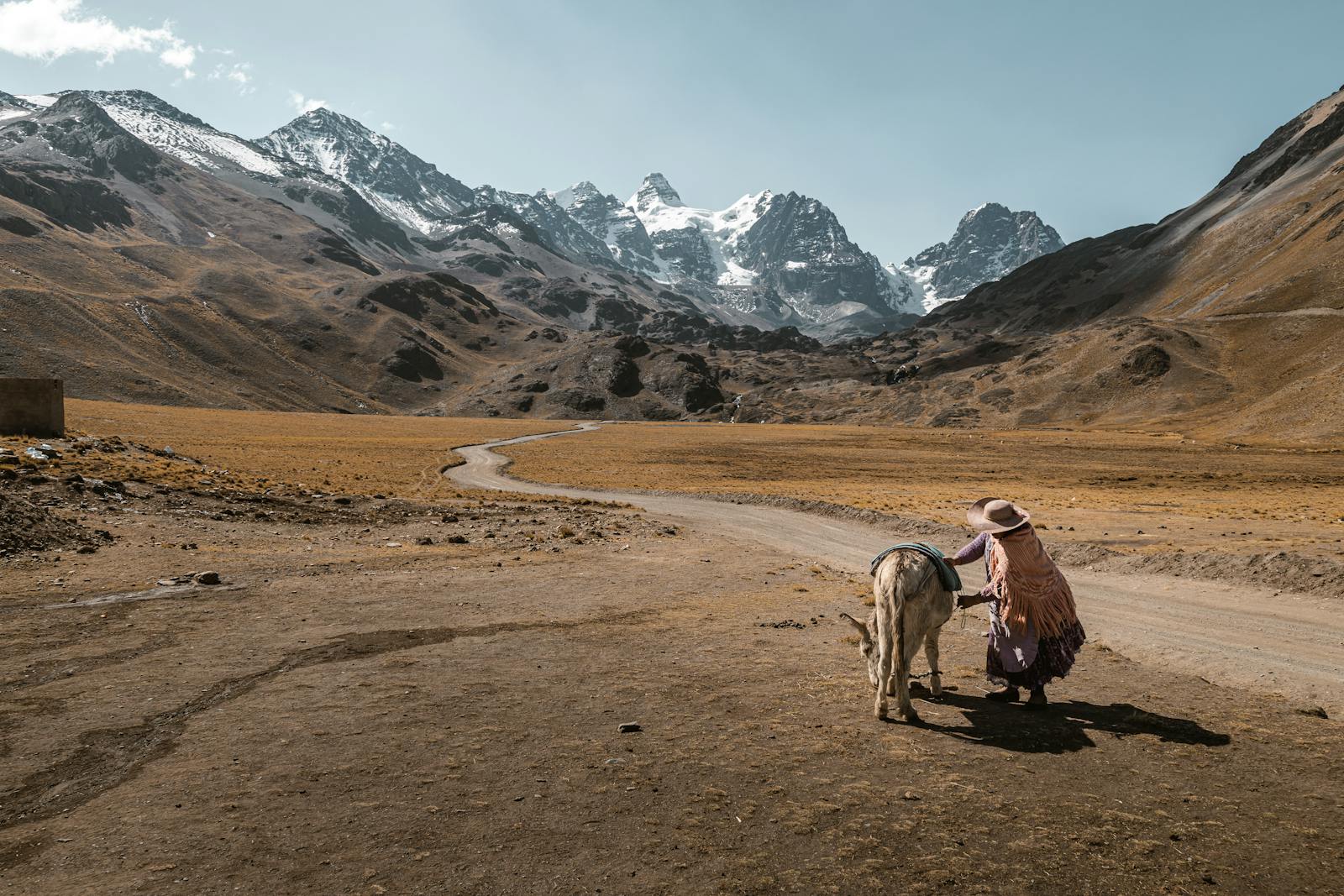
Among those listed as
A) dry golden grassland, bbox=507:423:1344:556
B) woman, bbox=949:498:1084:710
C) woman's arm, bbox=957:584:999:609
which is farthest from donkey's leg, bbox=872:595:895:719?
dry golden grassland, bbox=507:423:1344:556

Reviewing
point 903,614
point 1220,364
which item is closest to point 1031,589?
point 903,614

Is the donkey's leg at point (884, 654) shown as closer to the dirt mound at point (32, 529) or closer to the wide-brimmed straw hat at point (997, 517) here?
the wide-brimmed straw hat at point (997, 517)

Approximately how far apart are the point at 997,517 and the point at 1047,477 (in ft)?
186

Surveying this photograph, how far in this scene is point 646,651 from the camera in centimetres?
1255

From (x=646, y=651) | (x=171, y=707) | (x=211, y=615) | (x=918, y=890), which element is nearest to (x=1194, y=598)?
(x=646, y=651)

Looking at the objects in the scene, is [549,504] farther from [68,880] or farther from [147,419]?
[147,419]

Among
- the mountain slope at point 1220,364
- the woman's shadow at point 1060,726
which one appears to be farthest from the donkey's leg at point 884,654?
the mountain slope at point 1220,364

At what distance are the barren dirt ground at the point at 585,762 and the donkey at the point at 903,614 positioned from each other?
0.50 metres

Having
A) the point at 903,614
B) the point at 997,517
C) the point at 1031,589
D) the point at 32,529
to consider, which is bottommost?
the point at 32,529

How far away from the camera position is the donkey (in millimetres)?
9000

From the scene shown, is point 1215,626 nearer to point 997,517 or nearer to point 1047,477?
point 997,517

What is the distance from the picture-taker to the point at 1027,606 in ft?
31.6

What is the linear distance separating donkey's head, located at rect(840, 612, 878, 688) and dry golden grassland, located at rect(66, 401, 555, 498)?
30.4 meters

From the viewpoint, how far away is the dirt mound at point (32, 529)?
57.8ft
